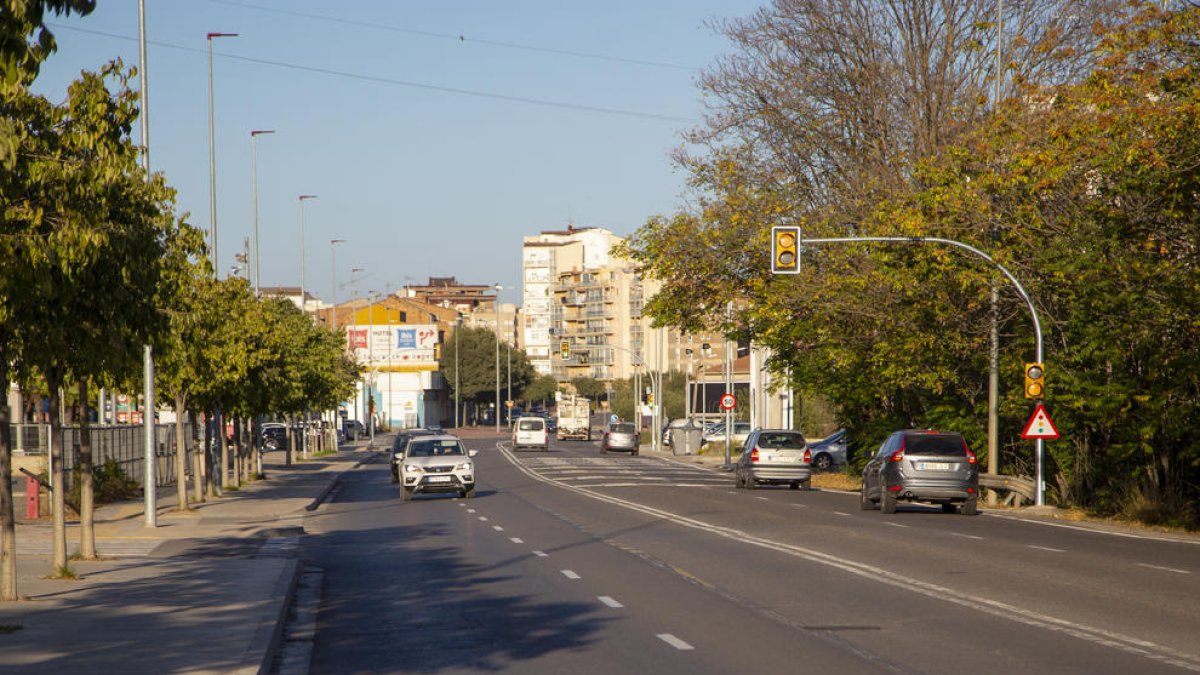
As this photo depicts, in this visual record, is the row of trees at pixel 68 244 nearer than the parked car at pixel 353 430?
Yes

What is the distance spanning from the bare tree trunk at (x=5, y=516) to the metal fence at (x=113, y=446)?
56.4 feet

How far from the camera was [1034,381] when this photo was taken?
3209 cm

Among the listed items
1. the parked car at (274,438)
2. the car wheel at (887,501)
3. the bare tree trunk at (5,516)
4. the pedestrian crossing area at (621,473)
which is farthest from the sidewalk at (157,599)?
the parked car at (274,438)

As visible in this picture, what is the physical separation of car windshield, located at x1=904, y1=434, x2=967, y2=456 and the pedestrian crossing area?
14450 mm

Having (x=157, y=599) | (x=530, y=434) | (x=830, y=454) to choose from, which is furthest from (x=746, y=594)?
(x=530, y=434)

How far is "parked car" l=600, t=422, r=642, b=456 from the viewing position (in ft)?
273

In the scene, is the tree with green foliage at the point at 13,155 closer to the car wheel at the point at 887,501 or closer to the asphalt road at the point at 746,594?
the asphalt road at the point at 746,594

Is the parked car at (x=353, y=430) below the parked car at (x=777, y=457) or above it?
below

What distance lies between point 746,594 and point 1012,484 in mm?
19980

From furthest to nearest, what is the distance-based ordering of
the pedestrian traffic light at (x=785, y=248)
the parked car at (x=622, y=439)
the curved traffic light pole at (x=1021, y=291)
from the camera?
the parked car at (x=622, y=439) < the pedestrian traffic light at (x=785, y=248) < the curved traffic light pole at (x=1021, y=291)

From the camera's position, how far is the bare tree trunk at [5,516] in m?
15.4

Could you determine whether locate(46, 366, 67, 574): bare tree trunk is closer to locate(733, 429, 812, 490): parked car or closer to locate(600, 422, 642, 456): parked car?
locate(733, 429, 812, 490): parked car

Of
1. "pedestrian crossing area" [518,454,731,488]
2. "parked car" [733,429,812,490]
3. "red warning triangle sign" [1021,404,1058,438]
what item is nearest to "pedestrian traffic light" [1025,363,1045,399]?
"red warning triangle sign" [1021,404,1058,438]

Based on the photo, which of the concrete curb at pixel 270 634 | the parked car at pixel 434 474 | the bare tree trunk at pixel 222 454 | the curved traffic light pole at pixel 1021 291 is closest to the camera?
the concrete curb at pixel 270 634
